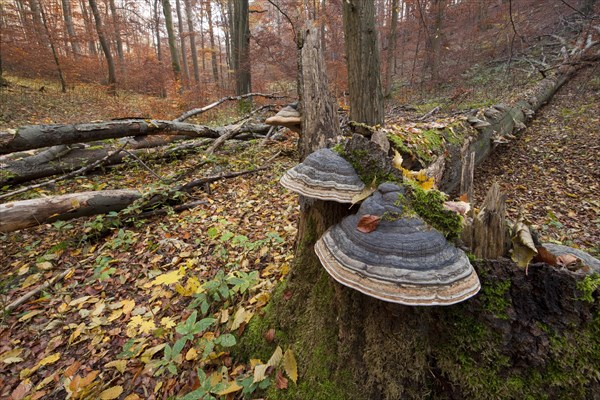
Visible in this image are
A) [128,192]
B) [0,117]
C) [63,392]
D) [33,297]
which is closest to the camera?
[63,392]

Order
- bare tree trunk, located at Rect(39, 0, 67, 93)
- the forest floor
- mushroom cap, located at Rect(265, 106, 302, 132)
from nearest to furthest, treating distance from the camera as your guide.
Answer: the forest floor → mushroom cap, located at Rect(265, 106, 302, 132) → bare tree trunk, located at Rect(39, 0, 67, 93)

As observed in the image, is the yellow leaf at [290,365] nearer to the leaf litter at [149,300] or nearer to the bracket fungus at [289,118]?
the leaf litter at [149,300]

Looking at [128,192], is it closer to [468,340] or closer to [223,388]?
[223,388]

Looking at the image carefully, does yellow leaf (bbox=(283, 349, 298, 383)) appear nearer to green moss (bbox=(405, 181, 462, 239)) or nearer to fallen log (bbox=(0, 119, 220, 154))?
green moss (bbox=(405, 181, 462, 239))

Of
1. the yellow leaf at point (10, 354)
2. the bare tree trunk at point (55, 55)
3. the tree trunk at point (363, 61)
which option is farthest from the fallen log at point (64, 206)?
the bare tree trunk at point (55, 55)

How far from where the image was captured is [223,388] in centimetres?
194

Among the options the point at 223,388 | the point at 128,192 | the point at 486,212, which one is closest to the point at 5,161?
the point at 128,192

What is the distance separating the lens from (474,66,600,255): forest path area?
15.6 feet

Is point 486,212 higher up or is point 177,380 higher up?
point 486,212

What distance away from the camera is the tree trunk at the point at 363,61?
17.1 feet

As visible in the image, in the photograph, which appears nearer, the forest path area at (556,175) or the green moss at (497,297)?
the green moss at (497,297)

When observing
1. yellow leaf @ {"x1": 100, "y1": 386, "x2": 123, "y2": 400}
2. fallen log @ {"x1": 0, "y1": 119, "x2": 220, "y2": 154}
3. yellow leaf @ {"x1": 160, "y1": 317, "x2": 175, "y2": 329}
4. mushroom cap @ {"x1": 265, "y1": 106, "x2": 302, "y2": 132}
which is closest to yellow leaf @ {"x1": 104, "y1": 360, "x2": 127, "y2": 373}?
yellow leaf @ {"x1": 100, "y1": 386, "x2": 123, "y2": 400}

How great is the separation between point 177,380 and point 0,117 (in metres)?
16.0

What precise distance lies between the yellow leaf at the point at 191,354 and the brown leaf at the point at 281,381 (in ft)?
2.87
